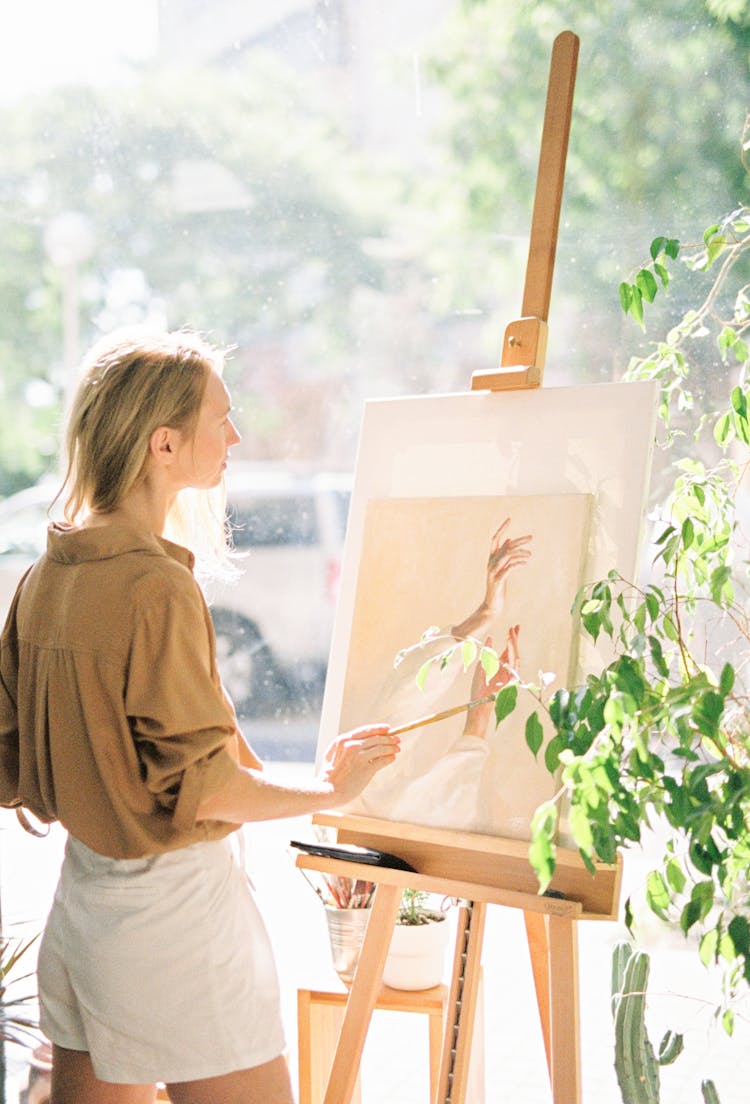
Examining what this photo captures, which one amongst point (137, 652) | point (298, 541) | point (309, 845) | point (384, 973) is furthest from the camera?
point (298, 541)

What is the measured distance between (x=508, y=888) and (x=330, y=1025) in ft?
1.94

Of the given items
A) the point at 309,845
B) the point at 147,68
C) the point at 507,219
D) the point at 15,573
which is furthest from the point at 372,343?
the point at 309,845

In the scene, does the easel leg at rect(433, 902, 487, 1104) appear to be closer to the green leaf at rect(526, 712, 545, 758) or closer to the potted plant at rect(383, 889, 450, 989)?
the potted plant at rect(383, 889, 450, 989)

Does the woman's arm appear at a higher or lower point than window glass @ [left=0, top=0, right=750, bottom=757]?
lower

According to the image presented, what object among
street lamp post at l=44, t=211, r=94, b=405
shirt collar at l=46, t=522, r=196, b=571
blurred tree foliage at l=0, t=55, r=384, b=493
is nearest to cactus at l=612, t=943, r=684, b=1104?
shirt collar at l=46, t=522, r=196, b=571

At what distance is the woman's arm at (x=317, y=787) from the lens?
1.51m

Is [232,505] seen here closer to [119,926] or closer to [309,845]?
[309,845]

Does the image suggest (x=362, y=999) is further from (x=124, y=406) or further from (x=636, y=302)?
(x=636, y=302)

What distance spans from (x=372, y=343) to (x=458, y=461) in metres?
1.16

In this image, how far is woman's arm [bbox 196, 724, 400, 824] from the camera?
1.51 meters

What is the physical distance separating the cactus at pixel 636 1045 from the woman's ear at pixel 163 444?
0.91m

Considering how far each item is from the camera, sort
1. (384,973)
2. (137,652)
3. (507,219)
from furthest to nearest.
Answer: (507,219), (384,973), (137,652)

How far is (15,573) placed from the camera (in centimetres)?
319

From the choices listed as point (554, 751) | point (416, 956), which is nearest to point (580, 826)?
point (554, 751)
